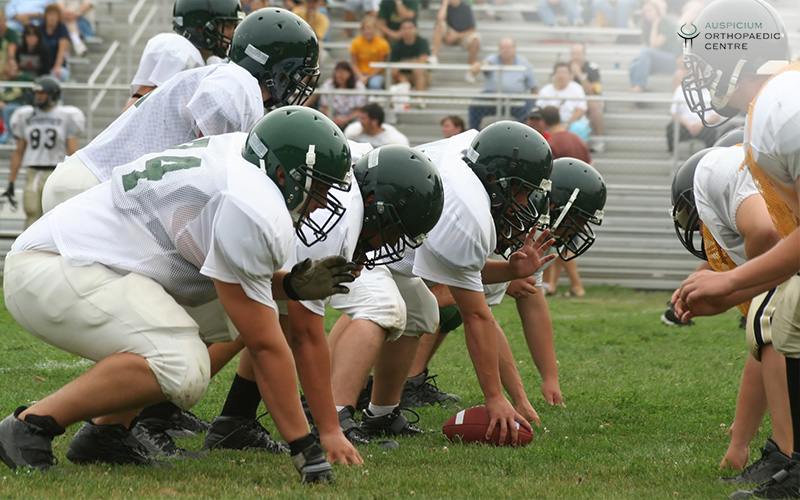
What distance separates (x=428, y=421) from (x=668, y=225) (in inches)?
336

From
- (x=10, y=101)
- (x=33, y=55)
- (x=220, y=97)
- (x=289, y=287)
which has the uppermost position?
(x=220, y=97)

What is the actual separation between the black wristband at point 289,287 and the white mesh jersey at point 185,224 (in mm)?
258

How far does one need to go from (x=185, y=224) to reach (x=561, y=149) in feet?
27.4

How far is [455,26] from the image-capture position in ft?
51.9

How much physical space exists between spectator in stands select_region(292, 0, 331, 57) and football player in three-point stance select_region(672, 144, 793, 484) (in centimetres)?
1111

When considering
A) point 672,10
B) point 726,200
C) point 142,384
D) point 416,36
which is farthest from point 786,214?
point 672,10

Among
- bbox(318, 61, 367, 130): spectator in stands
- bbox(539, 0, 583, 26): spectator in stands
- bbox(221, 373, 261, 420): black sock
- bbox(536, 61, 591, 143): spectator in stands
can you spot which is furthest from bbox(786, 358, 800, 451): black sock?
bbox(539, 0, 583, 26): spectator in stands

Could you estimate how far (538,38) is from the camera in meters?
16.6

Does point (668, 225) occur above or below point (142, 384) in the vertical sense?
below

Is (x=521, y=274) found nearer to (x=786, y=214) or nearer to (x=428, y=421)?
(x=428, y=421)

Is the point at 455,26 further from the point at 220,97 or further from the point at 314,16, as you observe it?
the point at 220,97

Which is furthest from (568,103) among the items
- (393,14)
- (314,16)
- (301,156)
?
(301,156)

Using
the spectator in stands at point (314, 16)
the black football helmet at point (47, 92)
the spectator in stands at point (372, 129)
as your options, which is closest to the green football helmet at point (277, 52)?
the spectator in stands at point (372, 129)

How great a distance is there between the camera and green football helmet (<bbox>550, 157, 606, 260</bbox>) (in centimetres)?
527
